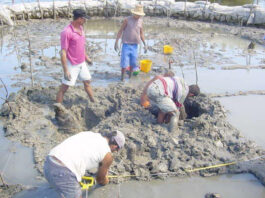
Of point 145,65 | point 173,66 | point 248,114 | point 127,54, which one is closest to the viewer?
point 248,114

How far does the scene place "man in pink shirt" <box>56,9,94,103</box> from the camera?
4566 mm

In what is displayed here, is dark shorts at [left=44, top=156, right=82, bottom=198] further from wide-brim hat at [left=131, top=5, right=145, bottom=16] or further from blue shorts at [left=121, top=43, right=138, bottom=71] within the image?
wide-brim hat at [left=131, top=5, right=145, bottom=16]

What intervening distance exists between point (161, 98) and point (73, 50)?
1.71m

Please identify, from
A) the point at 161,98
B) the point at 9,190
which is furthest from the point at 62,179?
the point at 161,98

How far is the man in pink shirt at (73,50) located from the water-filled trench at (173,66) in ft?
4.72

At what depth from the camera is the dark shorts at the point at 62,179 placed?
2.57m

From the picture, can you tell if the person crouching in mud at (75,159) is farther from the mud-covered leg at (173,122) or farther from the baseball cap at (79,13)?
the baseball cap at (79,13)

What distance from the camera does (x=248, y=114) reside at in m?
5.62

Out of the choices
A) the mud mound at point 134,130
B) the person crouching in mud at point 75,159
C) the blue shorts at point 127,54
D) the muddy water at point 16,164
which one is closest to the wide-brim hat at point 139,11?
the blue shorts at point 127,54

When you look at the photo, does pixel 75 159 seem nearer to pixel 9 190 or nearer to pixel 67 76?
pixel 9 190

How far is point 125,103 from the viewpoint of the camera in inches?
208

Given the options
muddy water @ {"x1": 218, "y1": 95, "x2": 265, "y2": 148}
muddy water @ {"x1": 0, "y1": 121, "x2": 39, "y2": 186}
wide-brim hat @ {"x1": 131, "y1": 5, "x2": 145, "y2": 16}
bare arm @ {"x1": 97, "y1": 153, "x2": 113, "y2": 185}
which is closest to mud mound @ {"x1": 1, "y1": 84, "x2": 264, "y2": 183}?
muddy water @ {"x1": 0, "y1": 121, "x2": 39, "y2": 186}

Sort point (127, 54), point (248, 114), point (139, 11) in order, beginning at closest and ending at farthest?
point (248, 114)
point (139, 11)
point (127, 54)

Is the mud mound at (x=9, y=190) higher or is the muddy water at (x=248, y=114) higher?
the muddy water at (x=248, y=114)
